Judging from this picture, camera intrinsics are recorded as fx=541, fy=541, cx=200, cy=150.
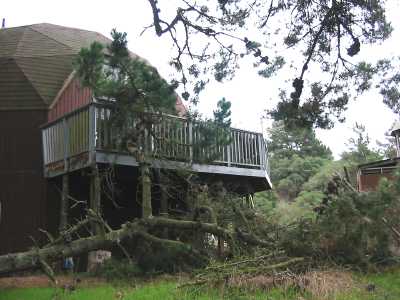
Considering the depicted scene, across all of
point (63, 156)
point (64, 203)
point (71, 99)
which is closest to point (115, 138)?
point (63, 156)

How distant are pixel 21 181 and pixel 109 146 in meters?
3.37

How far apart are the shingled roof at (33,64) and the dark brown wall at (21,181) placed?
0.43 metres

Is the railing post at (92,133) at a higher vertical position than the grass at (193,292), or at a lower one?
higher

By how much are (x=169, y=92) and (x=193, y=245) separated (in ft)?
8.77

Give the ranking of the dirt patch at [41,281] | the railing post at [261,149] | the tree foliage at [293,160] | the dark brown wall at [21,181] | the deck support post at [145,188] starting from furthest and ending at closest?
the tree foliage at [293,160] → the railing post at [261,149] → the dark brown wall at [21,181] → the dirt patch at [41,281] → the deck support post at [145,188]

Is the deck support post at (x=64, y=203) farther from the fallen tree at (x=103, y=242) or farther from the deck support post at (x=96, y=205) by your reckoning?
the fallen tree at (x=103, y=242)

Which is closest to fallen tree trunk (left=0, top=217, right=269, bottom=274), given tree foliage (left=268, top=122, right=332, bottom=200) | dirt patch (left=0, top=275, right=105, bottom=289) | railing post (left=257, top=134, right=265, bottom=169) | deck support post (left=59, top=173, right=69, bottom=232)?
dirt patch (left=0, top=275, right=105, bottom=289)

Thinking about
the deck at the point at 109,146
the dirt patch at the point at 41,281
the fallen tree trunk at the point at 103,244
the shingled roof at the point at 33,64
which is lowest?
the dirt patch at the point at 41,281

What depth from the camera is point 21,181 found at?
12586 mm

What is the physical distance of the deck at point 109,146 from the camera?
10.2 meters

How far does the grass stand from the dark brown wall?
13.2 feet

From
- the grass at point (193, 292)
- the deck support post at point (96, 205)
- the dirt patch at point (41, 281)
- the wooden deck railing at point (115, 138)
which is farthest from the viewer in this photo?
the wooden deck railing at point (115, 138)

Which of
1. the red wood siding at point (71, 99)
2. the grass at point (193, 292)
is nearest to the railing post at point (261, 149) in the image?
the red wood siding at point (71, 99)

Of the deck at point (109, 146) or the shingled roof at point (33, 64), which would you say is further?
the shingled roof at point (33, 64)
